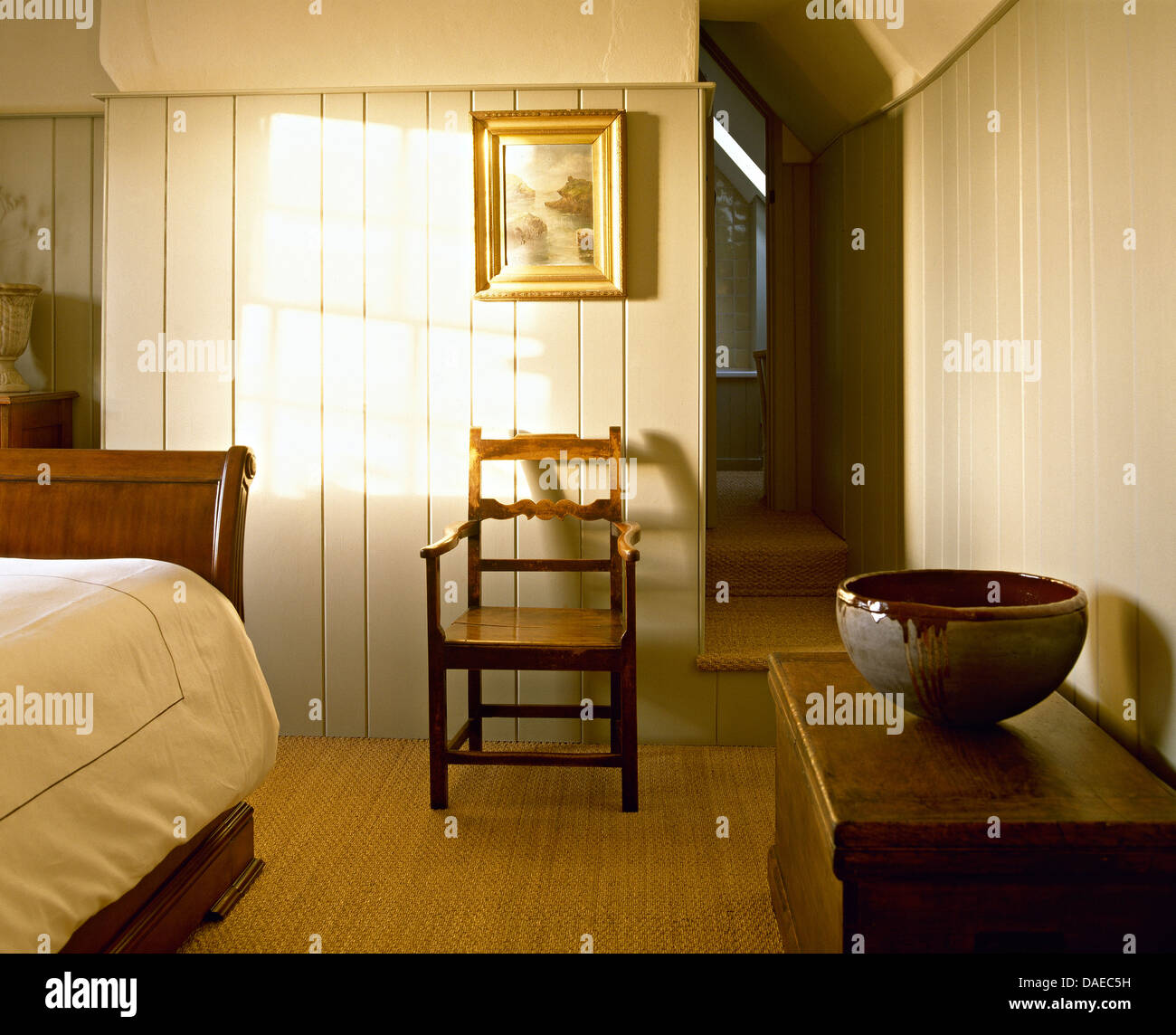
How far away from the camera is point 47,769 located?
5.42 feet

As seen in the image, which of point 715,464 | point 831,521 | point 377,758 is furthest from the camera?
point 715,464

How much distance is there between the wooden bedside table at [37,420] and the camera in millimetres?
3650

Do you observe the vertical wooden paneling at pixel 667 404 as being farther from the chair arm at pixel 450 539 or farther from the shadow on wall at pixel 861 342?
the shadow on wall at pixel 861 342

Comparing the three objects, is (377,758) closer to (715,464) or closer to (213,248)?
(213,248)

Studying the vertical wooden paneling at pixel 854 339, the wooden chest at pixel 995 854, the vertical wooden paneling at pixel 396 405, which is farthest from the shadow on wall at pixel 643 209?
the wooden chest at pixel 995 854

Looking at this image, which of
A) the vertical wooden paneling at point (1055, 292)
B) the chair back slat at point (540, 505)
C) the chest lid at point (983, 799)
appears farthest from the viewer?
the chair back slat at point (540, 505)

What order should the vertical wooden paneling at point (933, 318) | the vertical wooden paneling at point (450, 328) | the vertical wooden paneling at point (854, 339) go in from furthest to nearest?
the vertical wooden paneling at point (854, 339) → the vertical wooden paneling at point (450, 328) → the vertical wooden paneling at point (933, 318)

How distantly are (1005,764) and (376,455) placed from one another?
2.41m

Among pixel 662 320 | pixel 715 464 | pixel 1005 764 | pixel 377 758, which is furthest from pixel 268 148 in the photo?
pixel 715 464

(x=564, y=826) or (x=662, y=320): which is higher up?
(x=662, y=320)

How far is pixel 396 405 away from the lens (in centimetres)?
358

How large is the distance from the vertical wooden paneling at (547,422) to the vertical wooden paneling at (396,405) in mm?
327

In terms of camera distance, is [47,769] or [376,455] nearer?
[47,769]

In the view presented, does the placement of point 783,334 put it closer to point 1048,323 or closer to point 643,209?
point 643,209
